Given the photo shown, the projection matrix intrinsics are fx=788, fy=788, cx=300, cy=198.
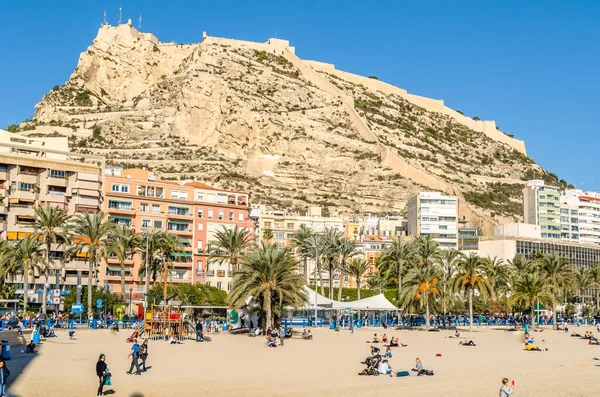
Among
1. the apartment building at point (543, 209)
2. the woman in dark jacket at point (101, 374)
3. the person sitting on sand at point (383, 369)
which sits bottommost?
the person sitting on sand at point (383, 369)

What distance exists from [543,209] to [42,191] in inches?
3833

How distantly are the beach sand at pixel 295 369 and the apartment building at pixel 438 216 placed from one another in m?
75.5

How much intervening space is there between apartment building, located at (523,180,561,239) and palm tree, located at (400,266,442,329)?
8484 centimetres

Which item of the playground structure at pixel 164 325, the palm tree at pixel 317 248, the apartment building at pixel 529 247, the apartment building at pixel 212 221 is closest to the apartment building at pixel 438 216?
the apartment building at pixel 529 247

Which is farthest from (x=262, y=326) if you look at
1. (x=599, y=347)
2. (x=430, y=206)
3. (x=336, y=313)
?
(x=430, y=206)

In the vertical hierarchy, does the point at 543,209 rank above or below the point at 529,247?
above

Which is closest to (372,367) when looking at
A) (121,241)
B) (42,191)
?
(121,241)

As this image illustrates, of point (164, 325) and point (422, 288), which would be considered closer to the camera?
point (164, 325)

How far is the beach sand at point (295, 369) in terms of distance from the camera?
27.8m

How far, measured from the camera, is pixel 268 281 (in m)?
55.1

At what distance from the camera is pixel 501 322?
8819 centimetres

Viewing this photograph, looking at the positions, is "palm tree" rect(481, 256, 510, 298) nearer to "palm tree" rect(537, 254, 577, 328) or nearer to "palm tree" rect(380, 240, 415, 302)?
"palm tree" rect(537, 254, 577, 328)

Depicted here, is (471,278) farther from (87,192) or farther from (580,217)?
(580,217)

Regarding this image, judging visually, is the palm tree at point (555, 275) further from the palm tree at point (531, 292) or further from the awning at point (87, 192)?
the awning at point (87, 192)
